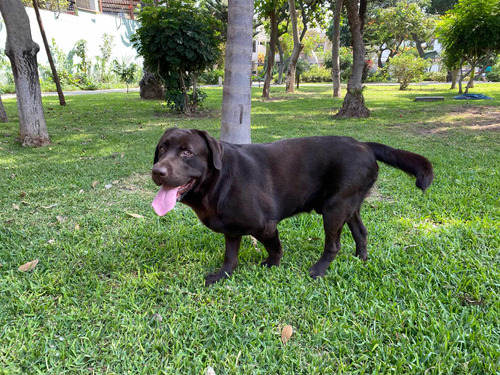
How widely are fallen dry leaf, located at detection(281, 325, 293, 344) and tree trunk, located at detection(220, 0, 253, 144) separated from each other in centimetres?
239

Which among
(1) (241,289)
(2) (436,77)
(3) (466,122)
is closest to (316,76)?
(2) (436,77)

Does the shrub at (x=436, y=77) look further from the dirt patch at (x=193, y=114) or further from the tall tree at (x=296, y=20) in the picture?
the dirt patch at (x=193, y=114)

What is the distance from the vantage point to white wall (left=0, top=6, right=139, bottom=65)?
23.4 metres

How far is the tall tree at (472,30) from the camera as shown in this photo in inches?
523

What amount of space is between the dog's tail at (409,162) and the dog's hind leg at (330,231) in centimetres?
54

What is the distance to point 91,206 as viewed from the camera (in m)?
4.16

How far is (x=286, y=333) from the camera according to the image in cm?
209

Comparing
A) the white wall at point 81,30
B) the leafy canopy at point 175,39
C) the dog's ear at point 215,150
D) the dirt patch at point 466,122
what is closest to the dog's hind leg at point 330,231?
the dog's ear at point 215,150

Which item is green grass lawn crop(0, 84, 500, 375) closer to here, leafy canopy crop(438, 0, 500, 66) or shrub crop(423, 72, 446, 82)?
leafy canopy crop(438, 0, 500, 66)

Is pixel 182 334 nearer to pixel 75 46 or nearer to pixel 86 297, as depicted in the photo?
pixel 86 297

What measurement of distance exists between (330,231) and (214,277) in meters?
1.02

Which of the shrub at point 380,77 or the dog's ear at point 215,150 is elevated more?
the shrub at point 380,77

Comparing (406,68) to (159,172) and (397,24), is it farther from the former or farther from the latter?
(159,172)

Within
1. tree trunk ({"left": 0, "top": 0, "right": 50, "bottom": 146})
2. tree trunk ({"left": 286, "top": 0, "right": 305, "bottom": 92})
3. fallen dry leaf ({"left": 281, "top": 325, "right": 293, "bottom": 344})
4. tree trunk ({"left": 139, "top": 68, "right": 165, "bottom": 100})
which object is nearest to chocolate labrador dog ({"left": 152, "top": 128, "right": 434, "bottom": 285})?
fallen dry leaf ({"left": 281, "top": 325, "right": 293, "bottom": 344})
